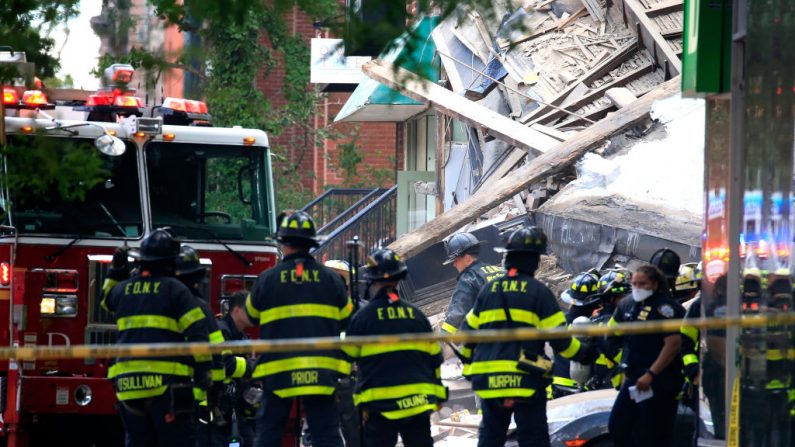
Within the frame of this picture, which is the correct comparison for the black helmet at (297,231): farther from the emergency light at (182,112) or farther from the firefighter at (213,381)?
the emergency light at (182,112)

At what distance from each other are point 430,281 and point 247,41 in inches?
255

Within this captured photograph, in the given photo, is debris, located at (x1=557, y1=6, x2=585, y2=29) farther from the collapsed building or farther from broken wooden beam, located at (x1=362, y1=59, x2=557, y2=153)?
broken wooden beam, located at (x1=362, y1=59, x2=557, y2=153)

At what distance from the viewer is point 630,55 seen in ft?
47.1

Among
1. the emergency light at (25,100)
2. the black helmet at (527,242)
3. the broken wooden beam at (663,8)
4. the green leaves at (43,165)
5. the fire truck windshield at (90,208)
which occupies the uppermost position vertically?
the broken wooden beam at (663,8)

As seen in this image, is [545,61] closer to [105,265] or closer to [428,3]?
[105,265]

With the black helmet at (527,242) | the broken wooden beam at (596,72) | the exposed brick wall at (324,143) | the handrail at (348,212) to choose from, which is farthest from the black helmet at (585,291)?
the exposed brick wall at (324,143)

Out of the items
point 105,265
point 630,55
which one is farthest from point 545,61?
point 105,265

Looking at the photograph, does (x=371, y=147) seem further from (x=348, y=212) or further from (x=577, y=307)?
(x=577, y=307)

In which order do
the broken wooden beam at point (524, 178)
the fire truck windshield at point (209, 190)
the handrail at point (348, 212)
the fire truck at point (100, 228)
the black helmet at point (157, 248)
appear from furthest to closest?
the handrail at point (348, 212) → the broken wooden beam at point (524, 178) → the fire truck windshield at point (209, 190) → the fire truck at point (100, 228) → the black helmet at point (157, 248)

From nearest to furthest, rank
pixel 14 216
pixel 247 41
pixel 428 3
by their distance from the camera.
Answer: pixel 428 3 < pixel 14 216 < pixel 247 41

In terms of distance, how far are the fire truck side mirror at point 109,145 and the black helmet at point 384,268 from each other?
2.41 metres

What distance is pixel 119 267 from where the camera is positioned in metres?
8.51

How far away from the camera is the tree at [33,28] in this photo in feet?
16.0

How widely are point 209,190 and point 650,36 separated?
6362mm
